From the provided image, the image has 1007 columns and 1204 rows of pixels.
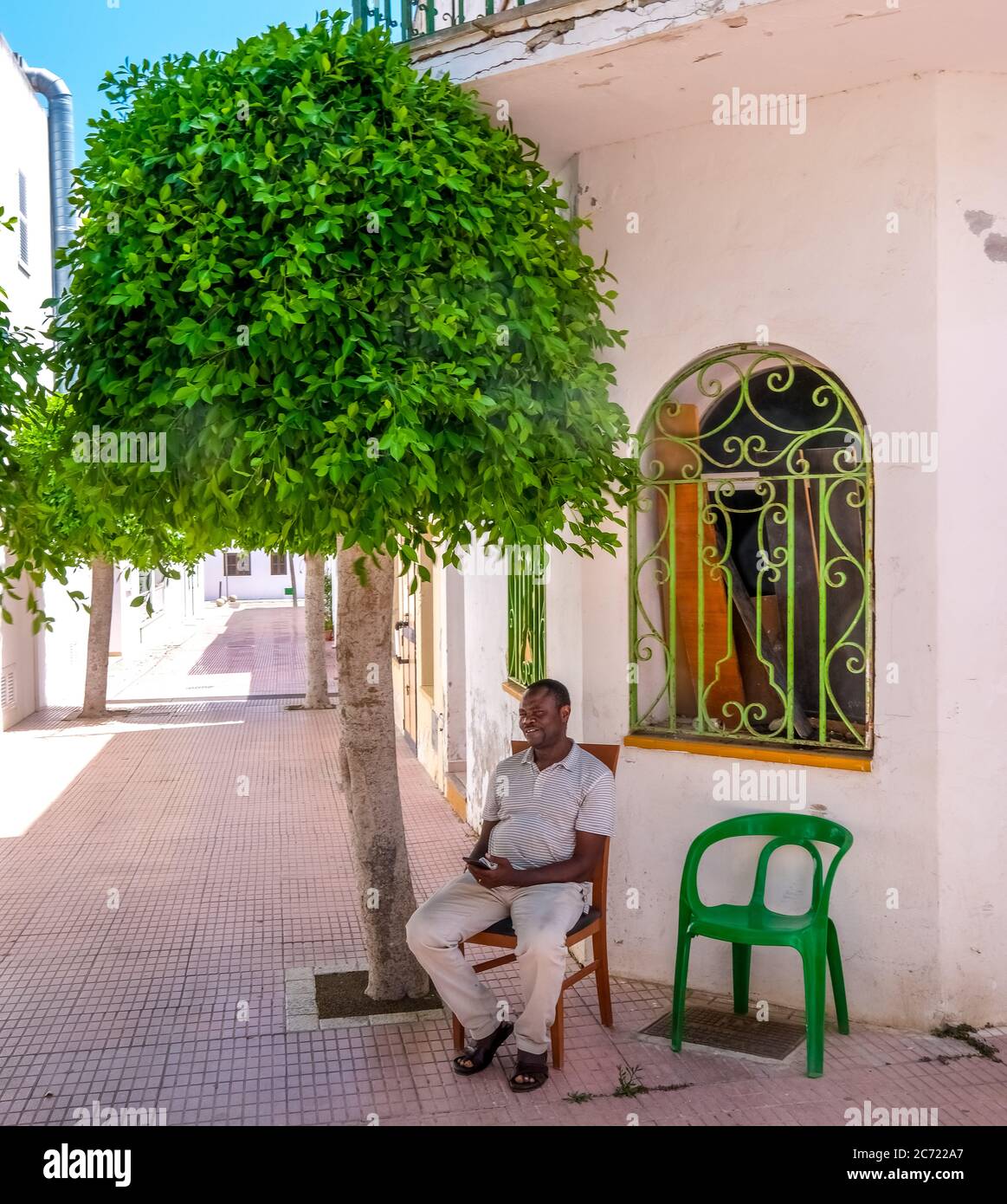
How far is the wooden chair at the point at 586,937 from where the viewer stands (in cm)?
423

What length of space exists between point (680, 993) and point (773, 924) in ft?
1.53

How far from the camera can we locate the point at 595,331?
4.49 meters

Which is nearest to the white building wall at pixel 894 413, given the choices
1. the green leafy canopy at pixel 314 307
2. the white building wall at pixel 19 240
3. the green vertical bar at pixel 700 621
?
the green vertical bar at pixel 700 621

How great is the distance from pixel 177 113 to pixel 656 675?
3.13 metres

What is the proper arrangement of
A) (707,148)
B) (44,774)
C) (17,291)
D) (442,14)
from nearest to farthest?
(707,148) → (442,14) → (44,774) → (17,291)

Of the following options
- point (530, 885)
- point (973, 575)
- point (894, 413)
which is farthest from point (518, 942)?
point (894, 413)

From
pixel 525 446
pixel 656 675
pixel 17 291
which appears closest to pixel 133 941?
pixel 656 675

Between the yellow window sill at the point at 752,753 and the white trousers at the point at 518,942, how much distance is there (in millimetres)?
922

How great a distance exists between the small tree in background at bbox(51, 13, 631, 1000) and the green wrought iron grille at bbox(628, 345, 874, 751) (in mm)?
1120

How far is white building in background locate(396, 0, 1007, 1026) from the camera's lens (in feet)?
14.6

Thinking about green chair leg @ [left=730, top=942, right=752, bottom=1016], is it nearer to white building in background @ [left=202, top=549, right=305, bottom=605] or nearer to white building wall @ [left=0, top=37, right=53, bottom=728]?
white building wall @ [left=0, top=37, right=53, bottom=728]

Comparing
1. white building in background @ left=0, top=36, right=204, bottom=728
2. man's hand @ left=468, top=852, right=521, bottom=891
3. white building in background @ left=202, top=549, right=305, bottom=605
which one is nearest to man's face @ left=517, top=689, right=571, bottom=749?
man's hand @ left=468, top=852, right=521, bottom=891

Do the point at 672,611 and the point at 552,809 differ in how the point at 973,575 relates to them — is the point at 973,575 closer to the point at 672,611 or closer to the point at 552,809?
the point at 672,611
